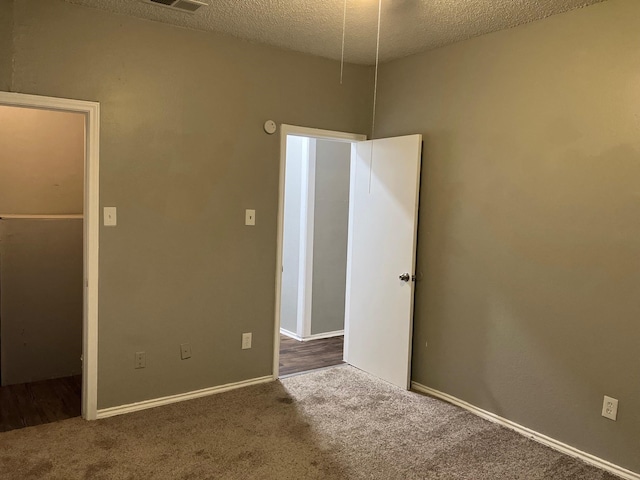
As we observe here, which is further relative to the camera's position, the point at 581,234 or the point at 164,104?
the point at 164,104

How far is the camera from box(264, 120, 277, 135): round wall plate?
370cm

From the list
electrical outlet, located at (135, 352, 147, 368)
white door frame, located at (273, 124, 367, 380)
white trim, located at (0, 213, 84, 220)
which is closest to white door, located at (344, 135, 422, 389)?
white door frame, located at (273, 124, 367, 380)

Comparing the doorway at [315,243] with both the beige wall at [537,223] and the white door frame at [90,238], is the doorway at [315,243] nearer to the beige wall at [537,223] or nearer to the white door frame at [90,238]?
the beige wall at [537,223]

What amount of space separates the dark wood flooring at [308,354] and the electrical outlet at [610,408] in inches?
84.6

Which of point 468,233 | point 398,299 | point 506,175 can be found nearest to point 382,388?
point 398,299

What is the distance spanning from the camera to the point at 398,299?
3854mm

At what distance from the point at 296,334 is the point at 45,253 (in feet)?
7.95

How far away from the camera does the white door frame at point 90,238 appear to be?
3.04 metres

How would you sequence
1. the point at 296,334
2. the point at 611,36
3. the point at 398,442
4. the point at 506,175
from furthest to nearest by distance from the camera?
the point at 296,334 < the point at 506,175 < the point at 398,442 < the point at 611,36

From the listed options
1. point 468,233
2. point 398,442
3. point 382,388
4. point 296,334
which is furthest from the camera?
point 296,334

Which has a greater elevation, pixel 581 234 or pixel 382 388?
pixel 581 234

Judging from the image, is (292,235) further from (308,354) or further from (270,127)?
(270,127)

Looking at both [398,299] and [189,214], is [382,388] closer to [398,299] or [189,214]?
[398,299]

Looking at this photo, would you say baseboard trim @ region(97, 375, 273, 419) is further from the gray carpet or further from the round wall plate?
the round wall plate
